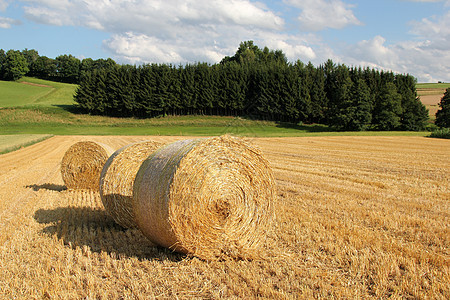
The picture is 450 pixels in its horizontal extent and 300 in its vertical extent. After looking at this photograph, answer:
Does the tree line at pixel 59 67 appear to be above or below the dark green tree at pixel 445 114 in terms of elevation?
above

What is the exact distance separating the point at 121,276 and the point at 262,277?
5.98 feet

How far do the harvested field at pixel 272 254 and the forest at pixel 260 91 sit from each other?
124 feet

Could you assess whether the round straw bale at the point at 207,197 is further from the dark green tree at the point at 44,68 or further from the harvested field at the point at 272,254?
the dark green tree at the point at 44,68

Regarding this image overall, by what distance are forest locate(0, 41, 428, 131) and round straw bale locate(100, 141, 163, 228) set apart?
125 ft

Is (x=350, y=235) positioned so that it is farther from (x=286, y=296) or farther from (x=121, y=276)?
(x=121, y=276)

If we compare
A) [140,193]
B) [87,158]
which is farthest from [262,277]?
[87,158]

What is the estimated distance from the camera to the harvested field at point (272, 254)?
4.20 meters

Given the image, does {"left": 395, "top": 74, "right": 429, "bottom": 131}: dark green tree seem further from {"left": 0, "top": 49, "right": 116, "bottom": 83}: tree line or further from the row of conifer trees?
{"left": 0, "top": 49, "right": 116, "bottom": 83}: tree line

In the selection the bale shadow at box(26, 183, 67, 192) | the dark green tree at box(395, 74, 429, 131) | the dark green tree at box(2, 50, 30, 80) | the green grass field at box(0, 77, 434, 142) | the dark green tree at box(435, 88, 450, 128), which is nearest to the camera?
the bale shadow at box(26, 183, 67, 192)

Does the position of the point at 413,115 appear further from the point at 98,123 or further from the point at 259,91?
the point at 98,123

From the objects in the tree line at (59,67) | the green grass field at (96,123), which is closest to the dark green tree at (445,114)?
the green grass field at (96,123)

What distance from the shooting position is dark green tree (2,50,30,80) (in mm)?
90062

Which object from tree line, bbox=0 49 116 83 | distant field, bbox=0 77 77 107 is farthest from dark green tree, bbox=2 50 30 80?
tree line, bbox=0 49 116 83

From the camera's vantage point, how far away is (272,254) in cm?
521
